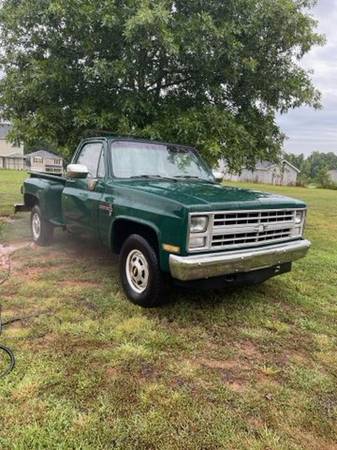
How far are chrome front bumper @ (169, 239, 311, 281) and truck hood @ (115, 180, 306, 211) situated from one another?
468mm

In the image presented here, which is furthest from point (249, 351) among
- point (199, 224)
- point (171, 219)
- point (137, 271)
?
point (137, 271)

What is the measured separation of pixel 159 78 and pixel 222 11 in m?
1.71

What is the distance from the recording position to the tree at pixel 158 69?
22.3ft

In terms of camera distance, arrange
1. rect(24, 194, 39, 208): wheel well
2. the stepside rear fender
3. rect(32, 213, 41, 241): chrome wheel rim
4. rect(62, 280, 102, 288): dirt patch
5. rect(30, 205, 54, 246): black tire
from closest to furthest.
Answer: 1. rect(62, 280, 102, 288): dirt patch
2. the stepside rear fender
3. rect(30, 205, 54, 246): black tire
4. rect(32, 213, 41, 241): chrome wheel rim
5. rect(24, 194, 39, 208): wheel well

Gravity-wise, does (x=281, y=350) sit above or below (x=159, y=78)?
below

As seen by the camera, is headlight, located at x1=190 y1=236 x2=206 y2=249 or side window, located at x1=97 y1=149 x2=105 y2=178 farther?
side window, located at x1=97 y1=149 x2=105 y2=178

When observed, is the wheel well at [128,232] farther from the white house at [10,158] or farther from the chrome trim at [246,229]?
the white house at [10,158]

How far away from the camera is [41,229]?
6.80m

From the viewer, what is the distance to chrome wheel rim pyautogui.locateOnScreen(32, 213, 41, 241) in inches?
272

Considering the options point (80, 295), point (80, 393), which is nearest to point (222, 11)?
point (80, 295)

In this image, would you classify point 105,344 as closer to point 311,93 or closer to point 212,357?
point 212,357

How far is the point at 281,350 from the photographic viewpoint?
11.5ft

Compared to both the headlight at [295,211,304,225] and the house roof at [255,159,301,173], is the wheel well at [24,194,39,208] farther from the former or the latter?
the house roof at [255,159,301,173]

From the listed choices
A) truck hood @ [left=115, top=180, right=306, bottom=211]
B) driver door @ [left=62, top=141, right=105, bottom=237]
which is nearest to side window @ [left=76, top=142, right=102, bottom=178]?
driver door @ [left=62, top=141, right=105, bottom=237]
